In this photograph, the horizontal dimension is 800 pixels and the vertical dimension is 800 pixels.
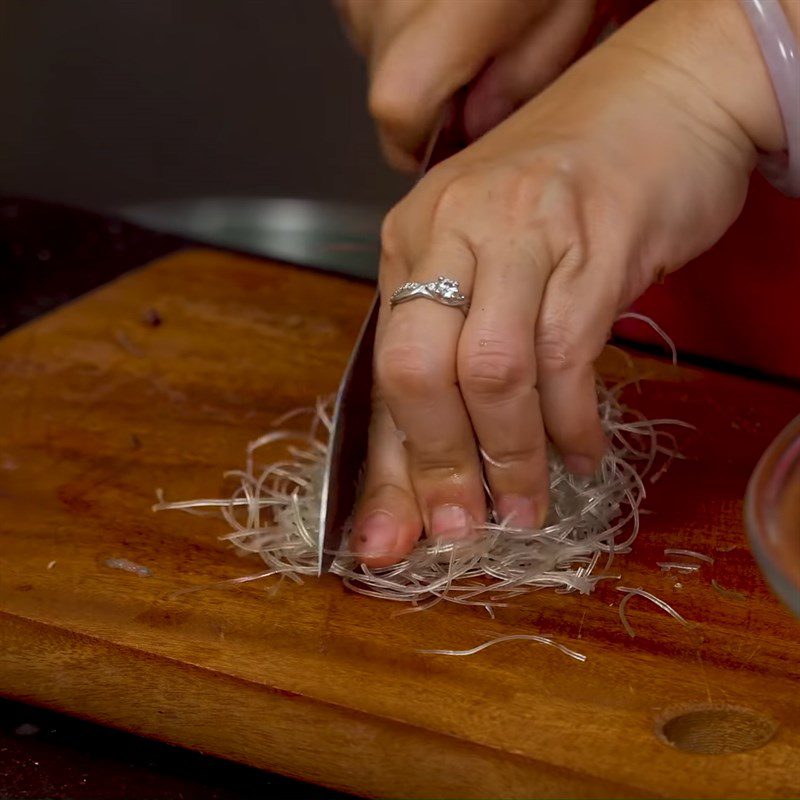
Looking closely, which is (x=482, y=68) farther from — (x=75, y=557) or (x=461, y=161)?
(x=75, y=557)

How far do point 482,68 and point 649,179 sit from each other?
293mm

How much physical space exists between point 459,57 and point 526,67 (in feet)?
0.33

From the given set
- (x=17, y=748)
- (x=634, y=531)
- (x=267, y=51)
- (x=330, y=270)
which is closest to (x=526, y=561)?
(x=634, y=531)

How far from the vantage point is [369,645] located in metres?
0.78

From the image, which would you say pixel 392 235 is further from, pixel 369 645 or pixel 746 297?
pixel 746 297

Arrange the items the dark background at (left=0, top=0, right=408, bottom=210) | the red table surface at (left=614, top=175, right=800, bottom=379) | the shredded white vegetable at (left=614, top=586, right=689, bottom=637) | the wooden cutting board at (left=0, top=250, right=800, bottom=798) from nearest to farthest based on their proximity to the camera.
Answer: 1. the wooden cutting board at (left=0, top=250, right=800, bottom=798)
2. the shredded white vegetable at (left=614, top=586, right=689, bottom=637)
3. the red table surface at (left=614, top=175, right=800, bottom=379)
4. the dark background at (left=0, top=0, right=408, bottom=210)

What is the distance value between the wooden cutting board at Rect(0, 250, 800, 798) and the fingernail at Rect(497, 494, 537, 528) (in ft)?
0.19

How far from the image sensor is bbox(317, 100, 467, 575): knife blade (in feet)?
2.80

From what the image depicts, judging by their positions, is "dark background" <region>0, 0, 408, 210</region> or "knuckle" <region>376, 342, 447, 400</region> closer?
"knuckle" <region>376, 342, 447, 400</region>

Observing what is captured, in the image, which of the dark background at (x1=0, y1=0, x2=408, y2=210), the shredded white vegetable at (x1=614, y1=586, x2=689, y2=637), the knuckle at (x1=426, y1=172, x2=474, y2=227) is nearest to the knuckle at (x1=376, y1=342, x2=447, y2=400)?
the knuckle at (x1=426, y1=172, x2=474, y2=227)

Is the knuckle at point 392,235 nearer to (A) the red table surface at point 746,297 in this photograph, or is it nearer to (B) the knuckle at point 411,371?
(B) the knuckle at point 411,371

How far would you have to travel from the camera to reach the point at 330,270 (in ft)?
4.45

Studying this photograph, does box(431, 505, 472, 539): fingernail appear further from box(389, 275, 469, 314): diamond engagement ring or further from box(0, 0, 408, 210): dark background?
box(0, 0, 408, 210): dark background

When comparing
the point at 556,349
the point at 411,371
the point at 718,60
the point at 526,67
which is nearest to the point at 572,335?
the point at 556,349
